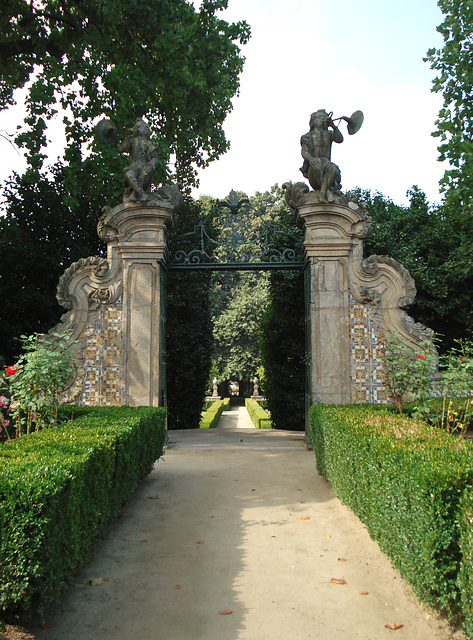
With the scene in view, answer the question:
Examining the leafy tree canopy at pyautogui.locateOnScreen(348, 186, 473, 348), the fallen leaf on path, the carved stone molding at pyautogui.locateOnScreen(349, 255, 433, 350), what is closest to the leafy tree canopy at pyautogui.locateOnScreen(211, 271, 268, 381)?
the leafy tree canopy at pyautogui.locateOnScreen(348, 186, 473, 348)

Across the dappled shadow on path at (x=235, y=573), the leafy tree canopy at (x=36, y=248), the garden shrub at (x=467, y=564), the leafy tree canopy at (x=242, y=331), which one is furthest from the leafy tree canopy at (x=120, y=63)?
the leafy tree canopy at (x=242, y=331)

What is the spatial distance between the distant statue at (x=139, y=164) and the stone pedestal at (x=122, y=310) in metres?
0.23

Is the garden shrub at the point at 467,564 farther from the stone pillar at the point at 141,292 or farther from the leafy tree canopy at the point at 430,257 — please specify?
the leafy tree canopy at the point at 430,257

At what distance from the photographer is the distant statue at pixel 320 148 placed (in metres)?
9.09

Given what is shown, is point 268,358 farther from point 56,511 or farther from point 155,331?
point 56,511

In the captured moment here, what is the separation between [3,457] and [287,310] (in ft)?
34.3

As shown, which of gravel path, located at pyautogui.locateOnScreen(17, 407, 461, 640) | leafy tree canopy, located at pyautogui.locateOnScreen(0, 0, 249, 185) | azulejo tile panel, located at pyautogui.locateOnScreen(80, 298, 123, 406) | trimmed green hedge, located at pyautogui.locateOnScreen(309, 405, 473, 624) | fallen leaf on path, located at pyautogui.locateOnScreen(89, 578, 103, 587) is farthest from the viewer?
leafy tree canopy, located at pyautogui.locateOnScreen(0, 0, 249, 185)

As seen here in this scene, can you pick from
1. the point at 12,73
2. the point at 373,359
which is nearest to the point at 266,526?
the point at 373,359

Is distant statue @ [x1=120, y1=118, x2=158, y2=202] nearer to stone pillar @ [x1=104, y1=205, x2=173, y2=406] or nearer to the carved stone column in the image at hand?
stone pillar @ [x1=104, y1=205, x2=173, y2=406]

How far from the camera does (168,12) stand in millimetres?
11008

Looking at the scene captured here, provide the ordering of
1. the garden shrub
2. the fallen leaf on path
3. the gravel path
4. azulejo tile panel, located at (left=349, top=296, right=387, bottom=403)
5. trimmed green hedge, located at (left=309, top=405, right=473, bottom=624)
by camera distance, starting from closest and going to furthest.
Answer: the garden shrub < trimmed green hedge, located at (left=309, top=405, right=473, bottom=624) < the gravel path < the fallen leaf on path < azulejo tile panel, located at (left=349, top=296, right=387, bottom=403)

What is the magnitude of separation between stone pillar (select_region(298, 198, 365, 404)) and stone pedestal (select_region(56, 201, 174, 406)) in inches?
96.7

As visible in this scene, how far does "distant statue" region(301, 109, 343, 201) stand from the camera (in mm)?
9094

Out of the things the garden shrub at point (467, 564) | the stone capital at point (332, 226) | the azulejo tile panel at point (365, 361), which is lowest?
the garden shrub at point (467, 564)
